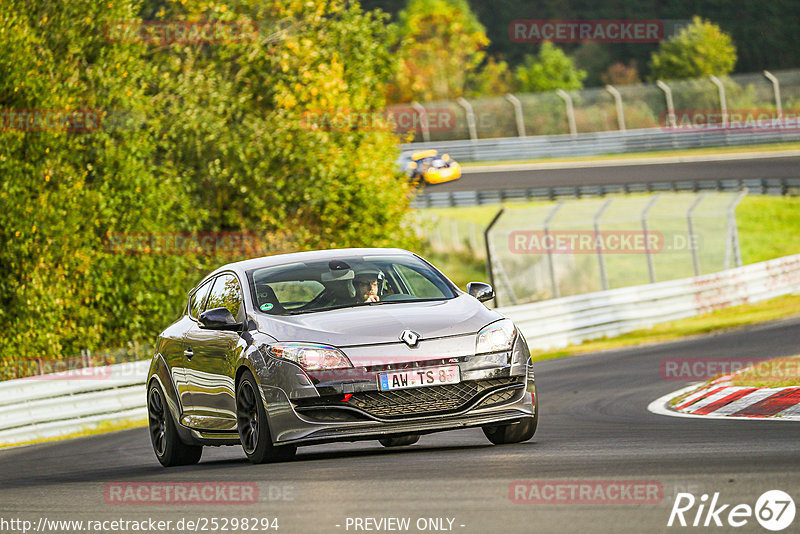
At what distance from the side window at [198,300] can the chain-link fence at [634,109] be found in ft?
132

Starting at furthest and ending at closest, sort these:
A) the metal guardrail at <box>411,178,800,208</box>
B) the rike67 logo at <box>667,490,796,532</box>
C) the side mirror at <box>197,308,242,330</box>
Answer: the metal guardrail at <box>411,178,800,208</box>, the side mirror at <box>197,308,242,330</box>, the rike67 logo at <box>667,490,796,532</box>

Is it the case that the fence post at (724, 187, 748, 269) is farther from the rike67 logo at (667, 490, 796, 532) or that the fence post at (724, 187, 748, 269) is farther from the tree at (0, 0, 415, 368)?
the rike67 logo at (667, 490, 796, 532)

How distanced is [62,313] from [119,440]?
970 centimetres

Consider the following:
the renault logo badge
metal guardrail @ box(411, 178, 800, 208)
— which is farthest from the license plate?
metal guardrail @ box(411, 178, 800, 208)

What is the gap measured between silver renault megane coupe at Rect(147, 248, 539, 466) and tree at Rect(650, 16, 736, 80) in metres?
70.5

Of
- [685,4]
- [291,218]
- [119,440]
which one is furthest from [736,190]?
[685,4]

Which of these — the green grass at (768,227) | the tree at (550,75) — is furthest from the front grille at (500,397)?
the tree at (550,75)

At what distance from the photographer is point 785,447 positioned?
7684mm

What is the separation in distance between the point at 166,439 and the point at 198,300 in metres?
1.15

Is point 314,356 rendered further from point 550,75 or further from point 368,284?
point 550,75

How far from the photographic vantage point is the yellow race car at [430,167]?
160ft

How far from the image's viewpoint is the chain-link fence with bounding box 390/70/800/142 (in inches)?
1993

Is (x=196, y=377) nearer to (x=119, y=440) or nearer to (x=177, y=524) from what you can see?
(x=177, y=524)

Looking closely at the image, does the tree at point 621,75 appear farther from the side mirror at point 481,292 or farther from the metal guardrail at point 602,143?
the side mirror at point 481,292
